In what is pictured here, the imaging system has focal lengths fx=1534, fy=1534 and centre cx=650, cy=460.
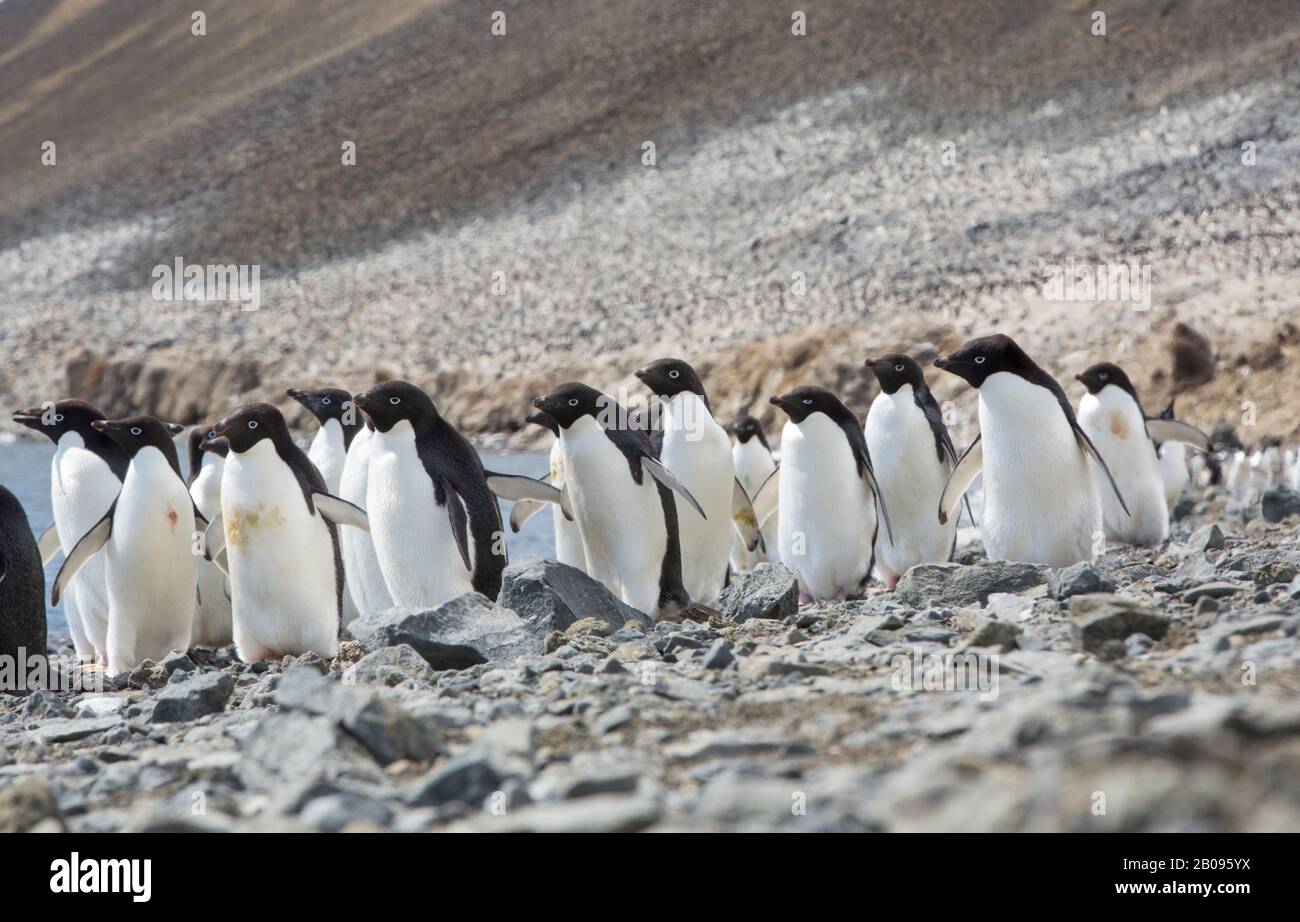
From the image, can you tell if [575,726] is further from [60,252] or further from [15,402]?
[60,252]

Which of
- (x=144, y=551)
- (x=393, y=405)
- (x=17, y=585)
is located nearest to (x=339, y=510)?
(x=393, y=405)

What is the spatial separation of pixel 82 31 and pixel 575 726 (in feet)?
263

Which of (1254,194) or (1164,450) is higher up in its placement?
(1254,194)

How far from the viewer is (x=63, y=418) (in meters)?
6.90

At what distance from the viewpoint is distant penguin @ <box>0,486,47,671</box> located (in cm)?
564

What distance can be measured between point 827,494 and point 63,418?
3.52 m

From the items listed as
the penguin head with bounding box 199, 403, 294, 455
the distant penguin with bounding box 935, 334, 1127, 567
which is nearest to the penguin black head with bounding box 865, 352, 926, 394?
the distant penguin with bounding box 935, 334, 1127, 567

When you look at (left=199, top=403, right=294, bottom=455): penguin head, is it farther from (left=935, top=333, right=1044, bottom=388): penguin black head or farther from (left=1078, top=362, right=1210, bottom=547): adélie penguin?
(left=1078, top=362, right=1210, bottom=547): adélie penguin

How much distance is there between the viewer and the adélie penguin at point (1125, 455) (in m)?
8.24

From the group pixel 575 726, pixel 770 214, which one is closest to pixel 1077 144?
pixel 770 214

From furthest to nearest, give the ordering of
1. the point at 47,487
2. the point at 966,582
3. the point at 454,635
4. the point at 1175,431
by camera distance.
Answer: the point at 47,487
the point at 1175,431
the point at 966,582
the point at 454,635

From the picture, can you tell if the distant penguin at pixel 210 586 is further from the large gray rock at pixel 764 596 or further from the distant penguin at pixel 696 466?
the large gray rock at pixel 764 596

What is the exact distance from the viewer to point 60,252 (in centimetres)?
5084

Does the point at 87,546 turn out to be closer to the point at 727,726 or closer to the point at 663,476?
the point at 663,476
